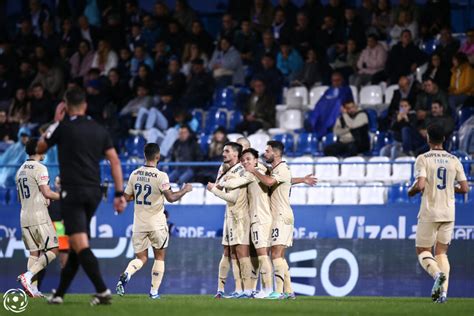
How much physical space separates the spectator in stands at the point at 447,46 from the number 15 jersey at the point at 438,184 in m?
9.53

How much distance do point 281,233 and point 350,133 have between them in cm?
728

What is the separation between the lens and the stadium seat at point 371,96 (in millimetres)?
24562

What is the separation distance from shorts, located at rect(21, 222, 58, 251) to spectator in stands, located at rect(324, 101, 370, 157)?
27.1ft

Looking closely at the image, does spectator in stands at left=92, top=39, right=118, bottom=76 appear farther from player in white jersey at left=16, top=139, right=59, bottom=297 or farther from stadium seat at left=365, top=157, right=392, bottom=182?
player in white jersey at left=16, top=139, right=59, bottom=297

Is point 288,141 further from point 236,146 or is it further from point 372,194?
point 236,146

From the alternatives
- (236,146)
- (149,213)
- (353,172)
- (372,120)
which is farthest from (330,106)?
(149,213)

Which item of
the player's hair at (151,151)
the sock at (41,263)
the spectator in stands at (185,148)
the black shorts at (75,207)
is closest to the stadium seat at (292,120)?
the spectator in stands at (185,148)

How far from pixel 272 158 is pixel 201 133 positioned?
925 cm

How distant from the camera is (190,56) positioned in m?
27.8

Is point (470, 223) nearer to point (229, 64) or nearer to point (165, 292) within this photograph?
point (165, 292)

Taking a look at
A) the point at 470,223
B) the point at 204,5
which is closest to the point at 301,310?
the point at 470,223

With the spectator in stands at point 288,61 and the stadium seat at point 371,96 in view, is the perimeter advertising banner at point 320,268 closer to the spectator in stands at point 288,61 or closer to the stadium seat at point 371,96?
the stadium seat at point 371,96

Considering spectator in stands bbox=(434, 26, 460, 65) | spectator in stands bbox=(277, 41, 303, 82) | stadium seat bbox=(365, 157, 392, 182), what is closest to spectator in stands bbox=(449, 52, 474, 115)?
spectator in stands bbox=(434, 26, 460, 65)

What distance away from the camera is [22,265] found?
2167 centimetres
